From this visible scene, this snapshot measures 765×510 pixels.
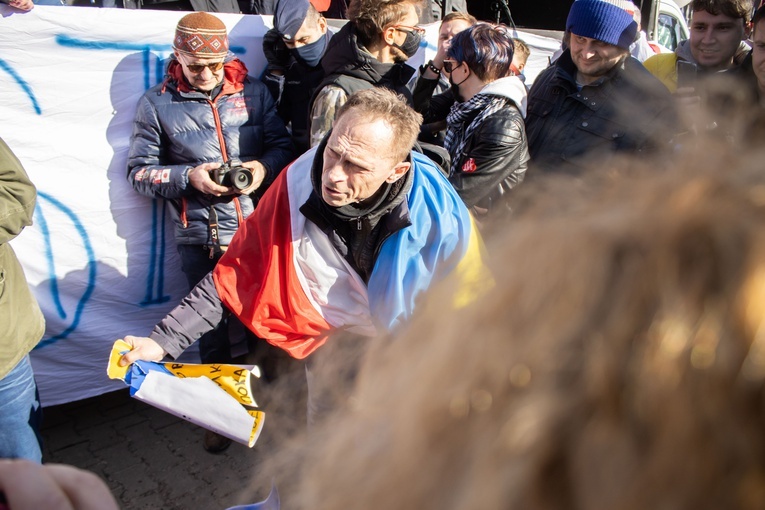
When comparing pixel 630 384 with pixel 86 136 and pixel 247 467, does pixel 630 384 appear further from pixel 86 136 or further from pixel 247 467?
pixel 86 136

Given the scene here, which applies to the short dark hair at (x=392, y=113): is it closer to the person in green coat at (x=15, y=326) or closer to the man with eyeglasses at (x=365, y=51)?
the man with eyeglasses at (x=365, y=51)

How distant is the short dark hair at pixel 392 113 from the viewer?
2125mm

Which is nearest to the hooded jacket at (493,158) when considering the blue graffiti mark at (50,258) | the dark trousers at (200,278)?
the dark trousers at (200,278)

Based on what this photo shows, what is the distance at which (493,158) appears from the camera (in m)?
2.68

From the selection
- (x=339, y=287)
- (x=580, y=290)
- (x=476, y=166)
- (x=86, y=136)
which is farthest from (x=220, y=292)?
(x=580, y=290)

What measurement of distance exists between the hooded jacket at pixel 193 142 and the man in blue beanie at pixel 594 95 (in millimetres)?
1408

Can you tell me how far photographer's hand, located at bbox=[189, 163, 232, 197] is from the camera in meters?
2.89

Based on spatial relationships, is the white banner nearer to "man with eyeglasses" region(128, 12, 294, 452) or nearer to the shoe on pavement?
"man with eyeglasses" region(128, 12, 294, 452)

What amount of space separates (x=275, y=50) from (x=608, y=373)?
3.28 m

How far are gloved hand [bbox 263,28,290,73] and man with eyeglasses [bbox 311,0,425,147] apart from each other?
49cm

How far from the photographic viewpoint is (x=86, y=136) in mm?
3105

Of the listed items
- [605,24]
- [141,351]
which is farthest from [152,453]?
[605,24]

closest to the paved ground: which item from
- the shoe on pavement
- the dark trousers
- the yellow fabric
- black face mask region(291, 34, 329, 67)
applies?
the shoe on pavement

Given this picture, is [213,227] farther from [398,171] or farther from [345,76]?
[398,171]
